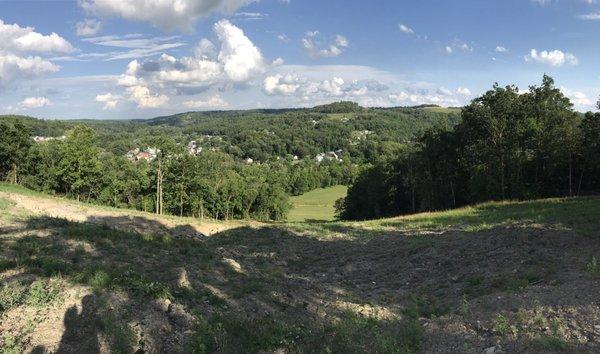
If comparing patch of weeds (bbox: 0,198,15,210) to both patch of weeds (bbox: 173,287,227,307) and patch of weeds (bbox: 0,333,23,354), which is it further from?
patch of weeds (bbox: 0,333,23,354)

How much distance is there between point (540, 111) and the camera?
42.1m

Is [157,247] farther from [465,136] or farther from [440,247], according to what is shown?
[465,136]

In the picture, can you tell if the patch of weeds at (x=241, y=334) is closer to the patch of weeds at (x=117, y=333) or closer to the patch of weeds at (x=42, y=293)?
the patch of weeds at (x=117, y=333)

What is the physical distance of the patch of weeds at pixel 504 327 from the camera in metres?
8.41

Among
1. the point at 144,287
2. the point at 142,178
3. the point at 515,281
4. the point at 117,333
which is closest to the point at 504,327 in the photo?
Answer: the point at 515,281

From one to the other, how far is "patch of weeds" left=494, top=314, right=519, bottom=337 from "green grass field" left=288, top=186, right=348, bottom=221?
7498 centimetres

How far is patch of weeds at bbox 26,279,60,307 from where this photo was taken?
29.9ft

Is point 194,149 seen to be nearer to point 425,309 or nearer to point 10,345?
point 425,309

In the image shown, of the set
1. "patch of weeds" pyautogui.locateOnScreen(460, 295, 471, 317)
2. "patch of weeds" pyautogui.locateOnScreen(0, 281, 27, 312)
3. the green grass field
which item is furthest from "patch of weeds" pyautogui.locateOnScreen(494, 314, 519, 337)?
the green grass field

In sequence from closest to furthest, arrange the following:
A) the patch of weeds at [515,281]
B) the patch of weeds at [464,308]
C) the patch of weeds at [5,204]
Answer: the patch of weeds at [464,308], the patch of weeds at [515,281], the patch of weeds at [5,204]

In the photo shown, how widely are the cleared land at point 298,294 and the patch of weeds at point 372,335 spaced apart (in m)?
0.04

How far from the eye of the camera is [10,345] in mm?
7707

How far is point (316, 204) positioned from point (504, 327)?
10560 centimetres

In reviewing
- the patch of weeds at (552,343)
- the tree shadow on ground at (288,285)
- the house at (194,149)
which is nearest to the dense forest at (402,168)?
the house at (194,149)
